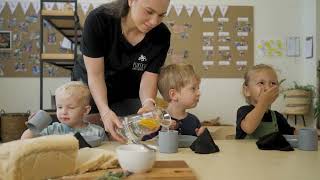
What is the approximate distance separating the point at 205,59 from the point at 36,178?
3.56 metres

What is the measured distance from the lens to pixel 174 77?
1.60 meters

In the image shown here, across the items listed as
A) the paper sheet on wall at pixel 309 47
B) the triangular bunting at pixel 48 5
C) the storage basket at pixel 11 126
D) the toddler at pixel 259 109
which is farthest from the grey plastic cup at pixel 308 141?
the triangular bunting at pixel 48 5

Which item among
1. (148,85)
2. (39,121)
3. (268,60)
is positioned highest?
(268,60)

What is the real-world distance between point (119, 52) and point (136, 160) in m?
0.82

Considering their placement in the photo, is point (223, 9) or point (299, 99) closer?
point (299, 99)

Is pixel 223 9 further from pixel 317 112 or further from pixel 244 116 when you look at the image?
pixel 244 116

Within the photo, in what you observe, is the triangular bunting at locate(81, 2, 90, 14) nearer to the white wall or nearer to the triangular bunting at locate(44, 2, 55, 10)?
the triangular bunting at locate(44, 2, 55, 10)

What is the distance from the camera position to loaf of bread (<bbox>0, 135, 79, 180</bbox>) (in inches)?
24.9

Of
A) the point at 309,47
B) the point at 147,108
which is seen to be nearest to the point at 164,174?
the point at 147,108

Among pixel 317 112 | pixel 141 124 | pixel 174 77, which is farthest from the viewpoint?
pixel 317 112

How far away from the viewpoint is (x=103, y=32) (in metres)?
1.42

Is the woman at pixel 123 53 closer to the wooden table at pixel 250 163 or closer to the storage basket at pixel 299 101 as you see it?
the wooden table at pixel 250 163

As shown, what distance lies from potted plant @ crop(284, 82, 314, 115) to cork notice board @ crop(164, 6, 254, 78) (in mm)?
587

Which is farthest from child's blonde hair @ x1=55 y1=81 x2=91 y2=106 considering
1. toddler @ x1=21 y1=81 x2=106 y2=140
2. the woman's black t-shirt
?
the woman's black t-shirt
